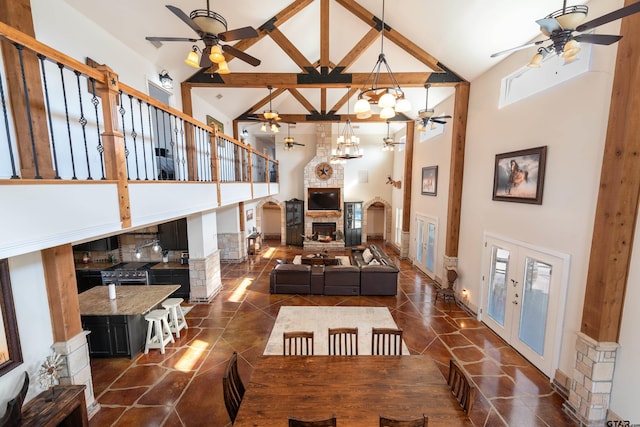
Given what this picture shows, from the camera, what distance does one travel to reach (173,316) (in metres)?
5.06

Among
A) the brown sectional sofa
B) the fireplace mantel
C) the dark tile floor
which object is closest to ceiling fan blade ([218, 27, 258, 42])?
the dark tile floor

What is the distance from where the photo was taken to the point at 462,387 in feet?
8.48

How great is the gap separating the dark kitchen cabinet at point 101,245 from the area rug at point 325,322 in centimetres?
494

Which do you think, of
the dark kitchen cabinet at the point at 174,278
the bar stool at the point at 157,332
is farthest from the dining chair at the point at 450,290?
the dark kitchen cabinet at the point at 174,278

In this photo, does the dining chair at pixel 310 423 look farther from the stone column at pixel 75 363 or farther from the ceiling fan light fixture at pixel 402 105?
the ceiling fan light fixture at pixel 402 105

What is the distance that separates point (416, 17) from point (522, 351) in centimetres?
671

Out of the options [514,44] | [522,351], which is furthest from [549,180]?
[522,351]

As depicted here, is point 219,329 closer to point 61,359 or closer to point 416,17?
point 61,359

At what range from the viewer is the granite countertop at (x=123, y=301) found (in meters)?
4.36

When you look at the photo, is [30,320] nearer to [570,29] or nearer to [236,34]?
[236,34]

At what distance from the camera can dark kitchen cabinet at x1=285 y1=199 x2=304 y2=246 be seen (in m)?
13.0

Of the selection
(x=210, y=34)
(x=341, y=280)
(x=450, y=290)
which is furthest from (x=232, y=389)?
(x=450, y=290)

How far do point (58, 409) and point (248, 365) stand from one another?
2307 millimetres

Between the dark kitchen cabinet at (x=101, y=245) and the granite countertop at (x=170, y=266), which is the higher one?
the dark kitchen cabinet at (x=101, y=245)
